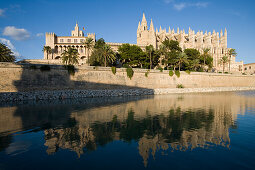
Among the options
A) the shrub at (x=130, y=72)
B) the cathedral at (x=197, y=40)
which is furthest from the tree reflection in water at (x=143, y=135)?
the cathedral at (x=197, y=40)

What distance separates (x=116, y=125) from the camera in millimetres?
12148

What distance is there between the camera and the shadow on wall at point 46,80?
95.1ft

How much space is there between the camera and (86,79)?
3419 centimetres

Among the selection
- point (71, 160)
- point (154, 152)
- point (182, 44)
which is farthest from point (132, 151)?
point (182, 44)

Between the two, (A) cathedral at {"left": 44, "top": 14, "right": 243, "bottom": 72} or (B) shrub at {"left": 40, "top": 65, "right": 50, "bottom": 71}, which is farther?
(A) cathedral at {"left": 44, "top": 14, "right": 243, "bottom": 72}

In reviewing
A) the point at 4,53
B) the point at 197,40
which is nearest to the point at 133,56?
the point at 4,53

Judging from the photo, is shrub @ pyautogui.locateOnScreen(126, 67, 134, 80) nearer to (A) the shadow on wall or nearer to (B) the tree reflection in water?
(A) the shadow on wall

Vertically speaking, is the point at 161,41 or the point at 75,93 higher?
the point at 161,41

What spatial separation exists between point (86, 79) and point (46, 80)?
24.7 ft

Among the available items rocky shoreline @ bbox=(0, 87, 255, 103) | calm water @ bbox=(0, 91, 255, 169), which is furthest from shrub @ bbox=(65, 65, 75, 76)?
calm water @ bbox=(0, 91, 255, 169)

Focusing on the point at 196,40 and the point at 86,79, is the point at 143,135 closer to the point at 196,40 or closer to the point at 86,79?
the point at 86,79

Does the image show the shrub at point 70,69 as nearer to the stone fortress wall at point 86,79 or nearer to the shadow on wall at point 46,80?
the shadow on wall at point 46,80

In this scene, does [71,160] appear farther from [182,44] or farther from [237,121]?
[182,44]

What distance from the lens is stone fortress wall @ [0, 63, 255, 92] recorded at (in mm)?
28219
